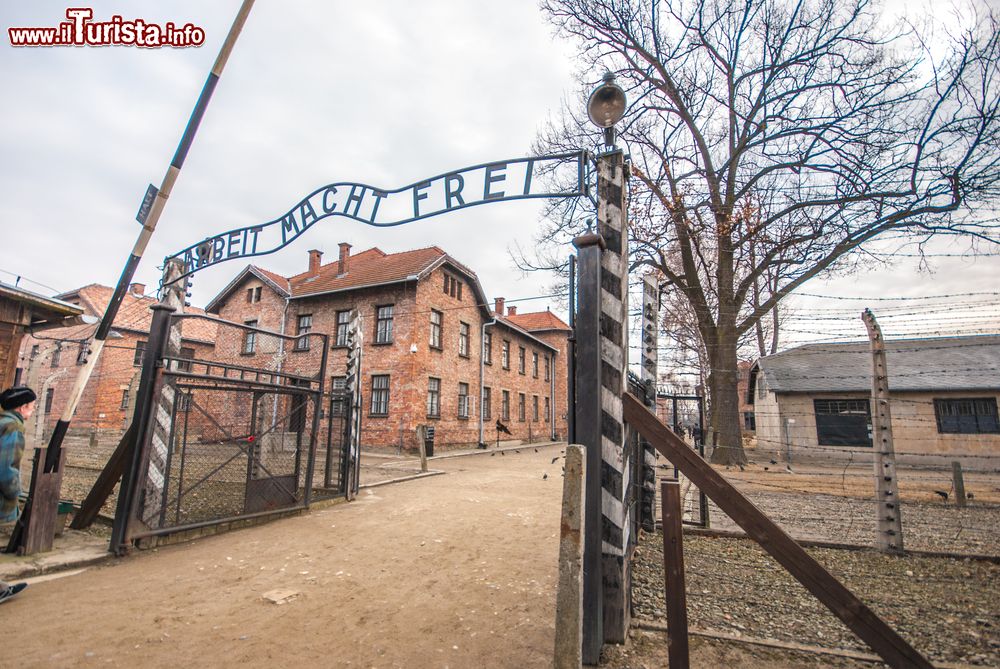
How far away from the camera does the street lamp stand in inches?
128

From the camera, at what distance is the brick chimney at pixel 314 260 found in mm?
24922

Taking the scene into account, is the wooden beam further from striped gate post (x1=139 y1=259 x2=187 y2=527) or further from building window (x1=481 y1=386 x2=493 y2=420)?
building window (x1=481 y1=386 x2=493 y2=420)

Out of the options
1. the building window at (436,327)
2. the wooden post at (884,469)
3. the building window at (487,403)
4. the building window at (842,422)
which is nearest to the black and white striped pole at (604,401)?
the wooden post at (884,469)

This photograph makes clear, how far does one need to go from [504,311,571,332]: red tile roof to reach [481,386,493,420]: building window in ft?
34.5

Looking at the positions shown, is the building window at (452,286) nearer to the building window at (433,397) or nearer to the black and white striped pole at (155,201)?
the building window at (433,397)

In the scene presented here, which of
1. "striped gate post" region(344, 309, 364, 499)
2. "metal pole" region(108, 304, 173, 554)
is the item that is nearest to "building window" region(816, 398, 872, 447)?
"striped gate post" region(344, 309, 364, 499)

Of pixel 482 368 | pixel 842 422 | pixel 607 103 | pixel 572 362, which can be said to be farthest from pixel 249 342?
pixel 842 422

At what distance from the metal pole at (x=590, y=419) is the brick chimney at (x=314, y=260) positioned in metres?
24.3

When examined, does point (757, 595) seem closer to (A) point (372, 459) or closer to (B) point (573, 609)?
(B) point (573, 609)

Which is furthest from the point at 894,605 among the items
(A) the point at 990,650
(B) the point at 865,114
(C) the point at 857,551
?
(B) the point at 865,114

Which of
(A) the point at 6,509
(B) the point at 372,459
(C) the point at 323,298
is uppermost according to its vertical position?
(C) the point at 323,298

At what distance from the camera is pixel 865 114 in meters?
11.7

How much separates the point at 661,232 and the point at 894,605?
11.2 m

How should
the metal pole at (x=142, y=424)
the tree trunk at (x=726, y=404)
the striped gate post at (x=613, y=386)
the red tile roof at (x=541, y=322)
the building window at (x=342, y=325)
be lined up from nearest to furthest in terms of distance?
the striped gate post at (x=613, y=386)
the metal pole at (x=142, y=424)
the tree trunk at (x=726, y=404)
the building window at (x=342, y=325)
the red tile roof at (x=541, y=322)
